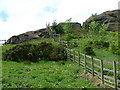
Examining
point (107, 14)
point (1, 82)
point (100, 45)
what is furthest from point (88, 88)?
point (107, 14)

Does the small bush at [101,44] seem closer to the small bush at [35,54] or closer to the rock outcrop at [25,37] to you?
the small bush at [35,54]

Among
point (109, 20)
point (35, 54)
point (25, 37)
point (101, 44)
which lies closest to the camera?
point (35, 54)

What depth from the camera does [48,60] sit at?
85.0ft

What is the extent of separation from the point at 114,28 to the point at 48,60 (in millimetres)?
59653

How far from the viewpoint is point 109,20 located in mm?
84438

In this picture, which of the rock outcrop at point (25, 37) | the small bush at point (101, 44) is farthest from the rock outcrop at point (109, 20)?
the small bush at point (101, 44)

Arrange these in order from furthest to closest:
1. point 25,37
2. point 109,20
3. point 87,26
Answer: point 109,20 < point 87,26 < point 25,37

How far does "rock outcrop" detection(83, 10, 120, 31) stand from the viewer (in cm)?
7873

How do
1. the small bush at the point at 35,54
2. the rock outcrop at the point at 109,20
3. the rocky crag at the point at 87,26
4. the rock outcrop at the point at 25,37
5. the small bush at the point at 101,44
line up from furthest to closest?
the rock outcrop at the point at 109,20, the rocky crag at the point at 87,26, the rock outcrop at the point at 25,37, the small bush at the point at 101,44, the small bush at the point at 35,54

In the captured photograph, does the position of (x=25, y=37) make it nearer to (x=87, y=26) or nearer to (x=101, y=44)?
(x=101, y=44)

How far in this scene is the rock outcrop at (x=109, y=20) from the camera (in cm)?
7873

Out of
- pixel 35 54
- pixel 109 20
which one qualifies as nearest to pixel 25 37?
pixel 35 54

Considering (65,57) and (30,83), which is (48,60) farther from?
(30,83)

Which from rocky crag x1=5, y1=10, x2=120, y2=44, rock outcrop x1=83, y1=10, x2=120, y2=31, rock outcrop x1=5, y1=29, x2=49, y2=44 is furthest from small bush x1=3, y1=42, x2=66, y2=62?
rock outcrop x1=83, y1=10, x2=120, y2=31
